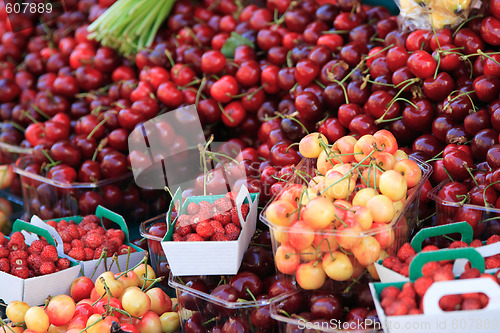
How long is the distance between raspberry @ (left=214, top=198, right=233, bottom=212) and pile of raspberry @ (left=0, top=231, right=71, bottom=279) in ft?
1.93

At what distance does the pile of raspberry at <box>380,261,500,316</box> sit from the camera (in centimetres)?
116

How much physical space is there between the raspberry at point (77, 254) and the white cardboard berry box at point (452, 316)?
114 cm

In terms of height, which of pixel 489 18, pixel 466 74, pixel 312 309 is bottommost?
pixel 312 309

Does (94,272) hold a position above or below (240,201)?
below

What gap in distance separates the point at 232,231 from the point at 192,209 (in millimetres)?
151

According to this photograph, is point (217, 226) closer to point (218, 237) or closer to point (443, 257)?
point (218, 237)

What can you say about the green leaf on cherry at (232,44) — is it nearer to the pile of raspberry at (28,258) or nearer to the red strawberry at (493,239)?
the pile of raspberry at (28,258)

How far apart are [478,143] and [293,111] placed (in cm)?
75

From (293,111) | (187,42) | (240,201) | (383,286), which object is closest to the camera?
(383,286)

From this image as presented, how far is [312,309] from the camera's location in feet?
4.63

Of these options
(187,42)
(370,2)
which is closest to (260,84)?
(187,42)

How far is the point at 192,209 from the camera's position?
5.36 feet

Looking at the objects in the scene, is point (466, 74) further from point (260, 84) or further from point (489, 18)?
point (260, 84)

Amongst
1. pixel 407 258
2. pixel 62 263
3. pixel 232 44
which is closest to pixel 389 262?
pixel 407 258
